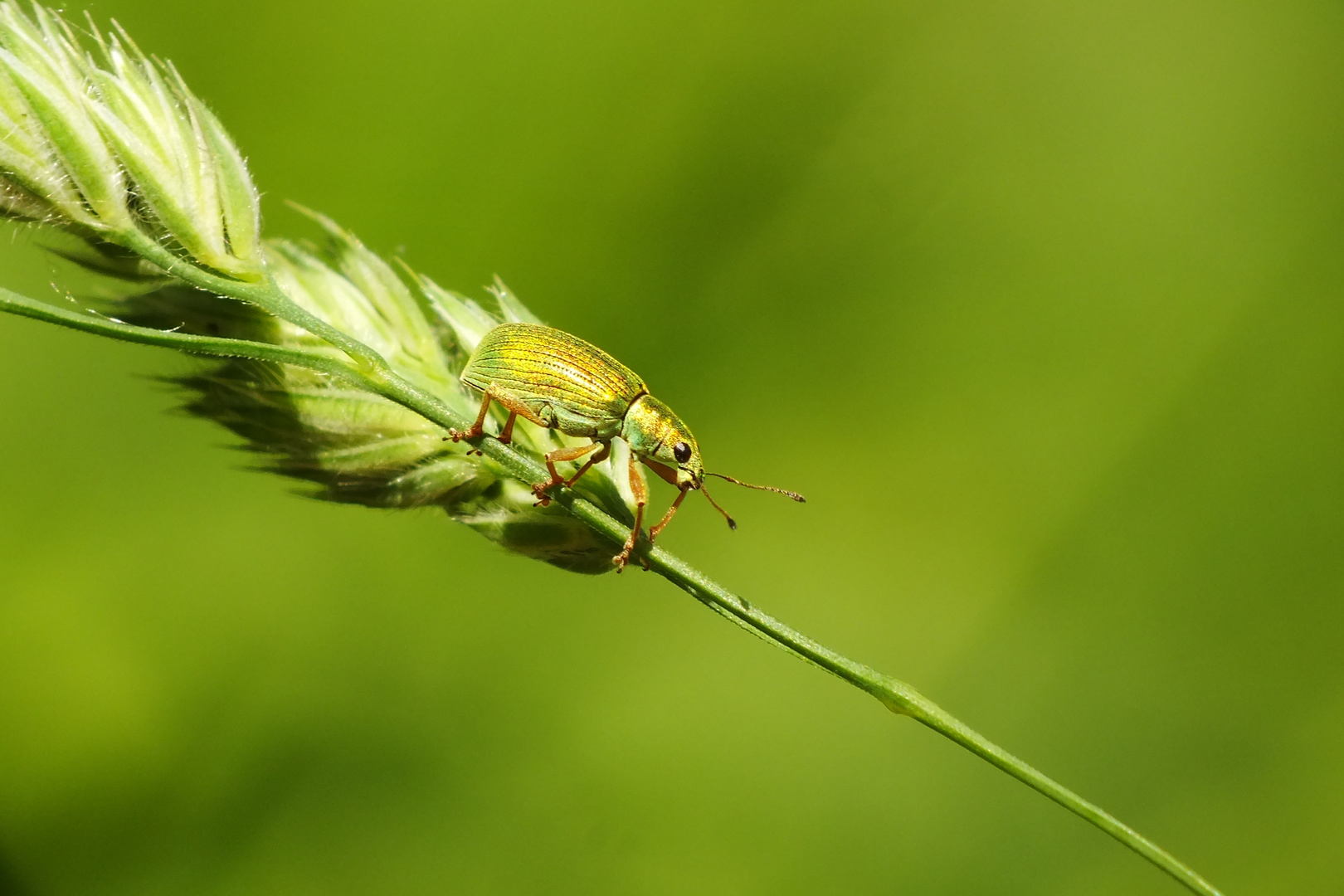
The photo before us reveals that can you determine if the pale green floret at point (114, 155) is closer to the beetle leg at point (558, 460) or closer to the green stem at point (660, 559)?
the green stem at point (660, 559)

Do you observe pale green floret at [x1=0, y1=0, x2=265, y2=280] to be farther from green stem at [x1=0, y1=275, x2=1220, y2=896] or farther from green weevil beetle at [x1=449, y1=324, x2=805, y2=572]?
green weevil beetle at [x1=449, y1=324, x2=805, y2=572]

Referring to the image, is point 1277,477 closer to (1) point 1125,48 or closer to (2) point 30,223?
(1) point 1125,48

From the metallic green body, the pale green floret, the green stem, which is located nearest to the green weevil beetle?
the metallic green body

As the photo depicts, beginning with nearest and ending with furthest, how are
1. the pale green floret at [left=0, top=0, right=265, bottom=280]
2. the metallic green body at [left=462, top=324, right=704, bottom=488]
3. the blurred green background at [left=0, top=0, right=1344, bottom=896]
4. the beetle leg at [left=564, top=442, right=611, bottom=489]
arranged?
the pale green floret at [left=0, top=0, right=265, bottom=280], the beetle leg at [left=564, top=442, right=611, bottom=489], the metallic green body at [left=462, top=324, right=704, bottom=488], the blurred green background at [left=0, top=0, right=1344, bottom=896]

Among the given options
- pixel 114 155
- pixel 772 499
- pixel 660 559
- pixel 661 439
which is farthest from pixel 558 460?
pixel 772 499

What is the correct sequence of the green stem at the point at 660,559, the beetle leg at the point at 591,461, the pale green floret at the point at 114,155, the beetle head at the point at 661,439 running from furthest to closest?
the beetle head at the point at 661,439
the beetle leg at the point at 591,461
the pale green floret at the point at 114,155
the green stem at the point at 660,559

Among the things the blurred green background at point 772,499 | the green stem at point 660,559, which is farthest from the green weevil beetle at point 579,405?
the blurred green background at point 772,499
